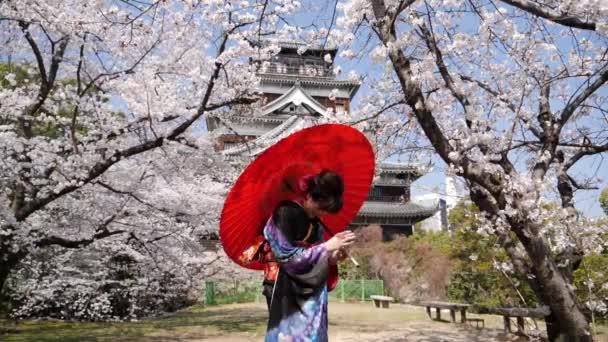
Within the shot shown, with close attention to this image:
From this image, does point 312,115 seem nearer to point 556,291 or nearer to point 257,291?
point 257,291

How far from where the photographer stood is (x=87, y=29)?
8172 mm

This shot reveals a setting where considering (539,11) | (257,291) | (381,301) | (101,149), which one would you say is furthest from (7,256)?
(257,291)

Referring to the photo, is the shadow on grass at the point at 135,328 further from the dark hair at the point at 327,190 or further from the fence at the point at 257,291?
the dark hair at the point at 327,190

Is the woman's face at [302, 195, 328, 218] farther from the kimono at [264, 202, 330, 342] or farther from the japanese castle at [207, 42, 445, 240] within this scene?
the japanese castle at [207, 42, 445, 240]

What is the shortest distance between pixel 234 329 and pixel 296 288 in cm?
971

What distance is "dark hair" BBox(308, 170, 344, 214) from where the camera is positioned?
110 inches

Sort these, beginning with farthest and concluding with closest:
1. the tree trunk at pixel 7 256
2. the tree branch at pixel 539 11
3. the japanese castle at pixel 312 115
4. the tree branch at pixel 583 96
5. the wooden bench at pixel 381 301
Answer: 1. the japanese castle at pixel 312 115
2. the wooden bench at pixel 381 301
3. the tree trunk at pixel 7 256
4. the tree branch at pixel 583 96
5. the tree branch at pixel 539 11

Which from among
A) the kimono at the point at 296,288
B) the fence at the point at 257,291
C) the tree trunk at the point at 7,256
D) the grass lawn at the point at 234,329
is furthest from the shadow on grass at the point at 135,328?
the kimono at the point at 296,288

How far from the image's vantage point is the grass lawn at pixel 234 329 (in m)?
10.2

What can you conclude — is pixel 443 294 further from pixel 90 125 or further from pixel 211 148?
pixel 90 125

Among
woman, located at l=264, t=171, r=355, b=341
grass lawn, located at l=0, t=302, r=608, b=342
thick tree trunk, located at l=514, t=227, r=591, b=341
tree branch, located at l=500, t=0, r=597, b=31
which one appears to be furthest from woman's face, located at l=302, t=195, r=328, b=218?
grass lawn, located at l=0, t=302, r=608, b=342

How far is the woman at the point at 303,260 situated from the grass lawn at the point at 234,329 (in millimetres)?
7445

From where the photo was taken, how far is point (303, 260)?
2.57 meters

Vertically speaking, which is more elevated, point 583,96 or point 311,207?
point 583,96
